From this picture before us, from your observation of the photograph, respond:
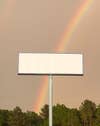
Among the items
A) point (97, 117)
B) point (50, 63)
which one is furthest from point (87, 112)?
point (50, 63)

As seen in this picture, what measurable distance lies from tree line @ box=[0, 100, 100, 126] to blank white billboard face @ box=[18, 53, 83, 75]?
87247mm

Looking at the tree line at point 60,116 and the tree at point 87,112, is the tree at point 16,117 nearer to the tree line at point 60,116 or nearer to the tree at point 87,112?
the tree line at point 60,116

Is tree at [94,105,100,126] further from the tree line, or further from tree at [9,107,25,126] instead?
tree at [9,107,25,126]

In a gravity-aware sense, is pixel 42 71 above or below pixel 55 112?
below

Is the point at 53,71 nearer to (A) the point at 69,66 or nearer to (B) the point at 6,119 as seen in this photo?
(A) the point at 69,66

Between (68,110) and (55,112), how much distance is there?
4707 millimetres

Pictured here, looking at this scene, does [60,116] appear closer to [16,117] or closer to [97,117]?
[97,117]

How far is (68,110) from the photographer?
120000 millimetres

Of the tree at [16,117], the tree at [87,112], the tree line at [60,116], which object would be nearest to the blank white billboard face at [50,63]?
the tree line at [60,116]

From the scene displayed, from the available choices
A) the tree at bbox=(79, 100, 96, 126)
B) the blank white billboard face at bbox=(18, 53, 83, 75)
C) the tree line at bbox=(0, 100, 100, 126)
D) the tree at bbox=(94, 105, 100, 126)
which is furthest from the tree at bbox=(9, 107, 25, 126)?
the blank white billboard face at bbox=(18, 53, 83, 75)

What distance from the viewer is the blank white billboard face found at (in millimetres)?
18984

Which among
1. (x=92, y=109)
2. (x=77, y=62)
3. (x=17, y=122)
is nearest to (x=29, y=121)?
(x=17, y=122)

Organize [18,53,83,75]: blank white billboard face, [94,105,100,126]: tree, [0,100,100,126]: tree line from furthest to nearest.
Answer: [0,100,100,126]: tree line, [94,105,100,126]: tree, [18,53,83,75]: blank white billboard face

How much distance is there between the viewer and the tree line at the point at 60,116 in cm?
11050
